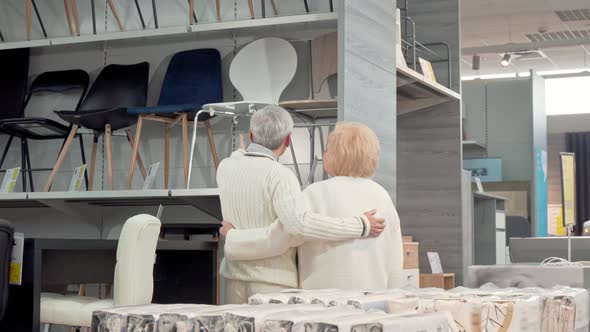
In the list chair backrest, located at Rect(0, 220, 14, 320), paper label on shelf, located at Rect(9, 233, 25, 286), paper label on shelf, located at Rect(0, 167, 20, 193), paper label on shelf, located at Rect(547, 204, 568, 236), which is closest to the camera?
chair backrest, located at Rect(0, 220, 14, 320)

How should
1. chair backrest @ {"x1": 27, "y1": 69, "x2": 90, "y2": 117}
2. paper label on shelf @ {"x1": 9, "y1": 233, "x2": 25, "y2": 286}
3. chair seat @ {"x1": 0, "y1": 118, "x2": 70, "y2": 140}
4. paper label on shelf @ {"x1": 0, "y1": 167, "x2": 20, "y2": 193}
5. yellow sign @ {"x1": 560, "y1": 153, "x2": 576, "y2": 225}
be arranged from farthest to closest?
yellow sign @ {"x1": 560, "y1": 153, "x2": 576, "y2": 225} → chair backrest @ {"x1": 27, "y1": 69, "x2": 90, "y2": 117} → paper label on shelf @ {"x1": 0, "y1": 167, "x2": 20, "y2": 193} → chair seat @ {"x1": 0, "y1": 118, "x2": 70, "y2": 140} → paper label on shelf @ {"x1": 9, "y1": 233, "x2": 25, "y2": 286}

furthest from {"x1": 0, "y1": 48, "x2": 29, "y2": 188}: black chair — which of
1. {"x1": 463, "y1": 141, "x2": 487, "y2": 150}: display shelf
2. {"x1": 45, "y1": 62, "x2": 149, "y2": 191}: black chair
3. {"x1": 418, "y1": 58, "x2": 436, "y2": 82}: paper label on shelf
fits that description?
{"x1": 463, "y1": 141, "x2": 487, "y2": 150}: display shelf

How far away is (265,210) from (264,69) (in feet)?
8.60

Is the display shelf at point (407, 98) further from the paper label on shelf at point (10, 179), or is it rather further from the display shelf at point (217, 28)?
the paper label on shelf at point (10, 179)

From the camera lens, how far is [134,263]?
312cm

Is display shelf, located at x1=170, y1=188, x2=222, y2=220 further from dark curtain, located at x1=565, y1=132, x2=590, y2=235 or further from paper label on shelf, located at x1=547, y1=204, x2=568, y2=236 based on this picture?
dark curtain, located at x1=565, y1=132, x2=590, y2=235

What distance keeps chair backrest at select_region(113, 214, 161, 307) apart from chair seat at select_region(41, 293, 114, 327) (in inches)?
5.1

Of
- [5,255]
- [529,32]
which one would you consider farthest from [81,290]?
[529,32]

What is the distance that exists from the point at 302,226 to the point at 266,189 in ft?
A: 0.72

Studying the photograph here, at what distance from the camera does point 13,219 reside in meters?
6.46

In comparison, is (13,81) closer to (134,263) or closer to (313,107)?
(313,107)

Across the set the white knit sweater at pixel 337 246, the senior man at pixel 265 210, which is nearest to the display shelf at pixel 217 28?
the senior man at pixel 265 210

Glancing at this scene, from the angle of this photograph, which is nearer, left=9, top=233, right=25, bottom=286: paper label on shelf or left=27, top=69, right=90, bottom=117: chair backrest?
left=9, top=233, right=25, bottom=286: paper label on shelf

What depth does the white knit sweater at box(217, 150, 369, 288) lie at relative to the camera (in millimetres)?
2943
